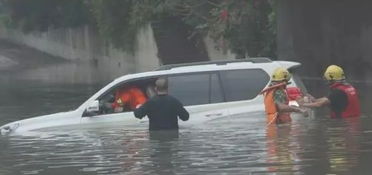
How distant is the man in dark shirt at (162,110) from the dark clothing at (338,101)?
2135mm

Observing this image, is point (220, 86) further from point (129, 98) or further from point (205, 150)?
point (205, 150)

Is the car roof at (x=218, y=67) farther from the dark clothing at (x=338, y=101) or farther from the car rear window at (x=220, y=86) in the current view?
the dark clothing at (x=338, y=101)

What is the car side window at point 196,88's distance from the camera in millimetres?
15188

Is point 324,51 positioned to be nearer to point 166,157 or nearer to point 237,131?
point 237,131

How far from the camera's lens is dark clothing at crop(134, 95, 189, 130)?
1329 cm

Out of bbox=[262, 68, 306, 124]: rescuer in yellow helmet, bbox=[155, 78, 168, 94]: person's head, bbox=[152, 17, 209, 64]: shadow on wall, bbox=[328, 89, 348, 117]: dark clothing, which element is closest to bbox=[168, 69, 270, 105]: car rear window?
bbox=[328, 89, 348, 117]: dark clothing

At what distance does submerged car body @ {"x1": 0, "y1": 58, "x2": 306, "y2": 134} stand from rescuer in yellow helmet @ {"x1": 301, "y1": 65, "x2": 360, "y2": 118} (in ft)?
3.47

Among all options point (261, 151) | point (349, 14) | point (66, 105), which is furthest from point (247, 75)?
point (349, 14)

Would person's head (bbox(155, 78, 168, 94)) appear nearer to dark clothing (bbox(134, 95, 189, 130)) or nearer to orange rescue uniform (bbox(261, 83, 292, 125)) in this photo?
dark clothing (bbox(134, 95, 189, 130))

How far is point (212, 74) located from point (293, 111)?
7.32ft

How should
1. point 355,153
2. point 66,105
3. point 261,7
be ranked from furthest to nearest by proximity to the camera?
point 261,7
point 66,105
point 355,153

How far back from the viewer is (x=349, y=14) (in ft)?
111

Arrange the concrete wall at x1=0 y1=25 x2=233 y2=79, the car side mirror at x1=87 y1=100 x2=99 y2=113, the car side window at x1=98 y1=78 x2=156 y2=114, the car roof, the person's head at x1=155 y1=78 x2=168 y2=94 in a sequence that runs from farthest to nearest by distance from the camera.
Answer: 1. the concrete wall at x1=0 y1=25 x2=233 y2=79
2. the car side window at x1=98 y1=78 x2=156 y2=114
3. the car roof
4. the car side mirror at x1=87 y1=100 x2=99 y2=113
5. the person's head at x1=155 y1=78 x2=168 y2=94

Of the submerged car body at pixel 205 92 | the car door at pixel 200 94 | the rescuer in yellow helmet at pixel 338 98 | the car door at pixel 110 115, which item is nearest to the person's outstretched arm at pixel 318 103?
the rescuer in yellow helmet at pixel 338 98
